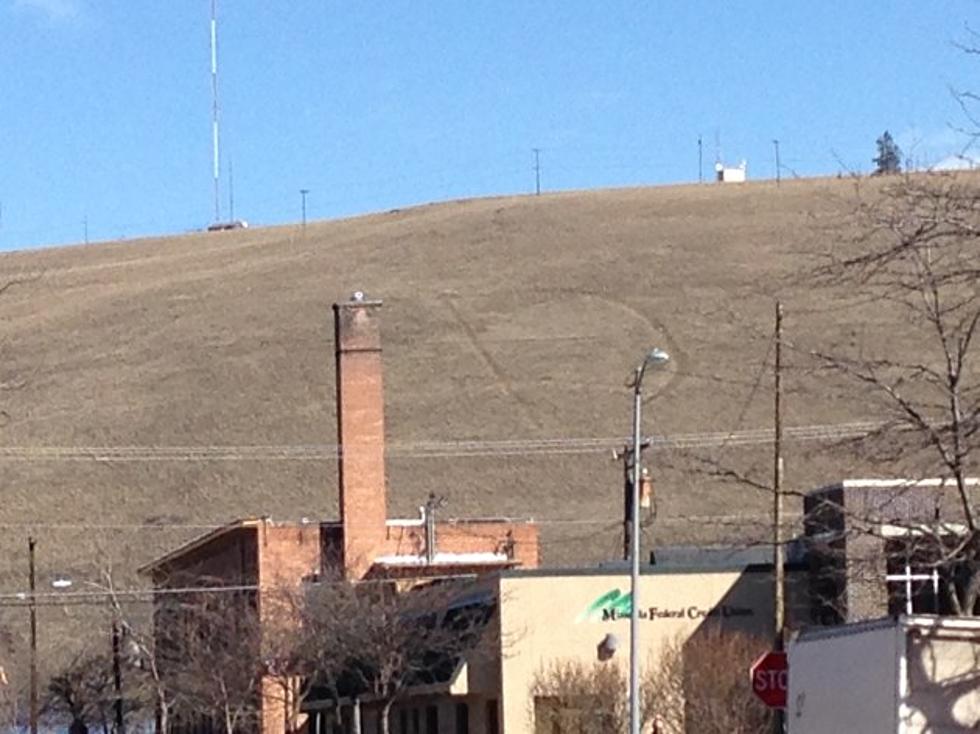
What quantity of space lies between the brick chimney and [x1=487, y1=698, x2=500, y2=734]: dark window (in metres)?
11.5

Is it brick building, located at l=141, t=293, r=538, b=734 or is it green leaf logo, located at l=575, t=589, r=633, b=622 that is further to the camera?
brick building, located at l=141, t=293, r=538, b=734

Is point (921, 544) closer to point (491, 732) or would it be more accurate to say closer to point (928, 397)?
point (491, 732)

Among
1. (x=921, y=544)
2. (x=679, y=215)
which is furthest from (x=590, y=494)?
(x=921, y=544)

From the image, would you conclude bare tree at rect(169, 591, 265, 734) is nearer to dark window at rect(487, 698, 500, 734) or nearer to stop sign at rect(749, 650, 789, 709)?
dark window at rect(487, 698, 500, 734)

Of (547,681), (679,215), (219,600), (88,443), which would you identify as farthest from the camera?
(679,215)

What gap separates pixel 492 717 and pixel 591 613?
356 centimetres

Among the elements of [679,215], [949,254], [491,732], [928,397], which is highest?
[679,215]

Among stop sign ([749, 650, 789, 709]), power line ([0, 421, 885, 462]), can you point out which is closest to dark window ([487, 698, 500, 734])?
stop sign ([749, 650, 789, 709])

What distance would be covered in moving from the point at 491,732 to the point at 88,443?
51376 mm

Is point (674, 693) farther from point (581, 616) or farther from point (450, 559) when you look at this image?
point (450, 559)

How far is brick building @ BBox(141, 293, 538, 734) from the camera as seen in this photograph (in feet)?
206

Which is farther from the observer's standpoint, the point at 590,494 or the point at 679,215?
the point at 679,215

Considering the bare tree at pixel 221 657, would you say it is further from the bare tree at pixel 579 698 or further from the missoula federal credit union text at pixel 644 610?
the bare tree at pixel 579 698

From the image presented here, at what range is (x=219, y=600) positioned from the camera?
204ft
